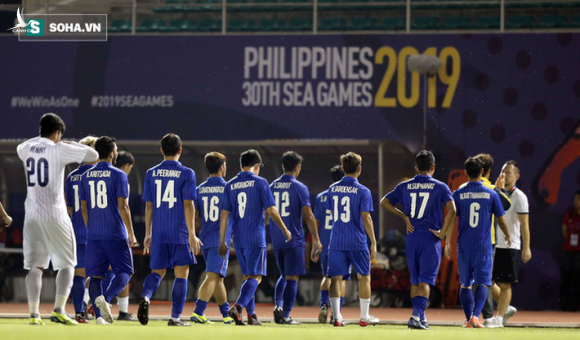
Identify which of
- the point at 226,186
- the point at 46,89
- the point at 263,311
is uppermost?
the point at 46,89

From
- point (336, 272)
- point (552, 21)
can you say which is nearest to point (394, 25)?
point (552, 21)

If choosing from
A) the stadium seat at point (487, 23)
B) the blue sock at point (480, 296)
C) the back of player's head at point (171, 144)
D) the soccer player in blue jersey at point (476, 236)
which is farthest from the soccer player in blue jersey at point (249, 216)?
the stadium seat at point (487, 23)

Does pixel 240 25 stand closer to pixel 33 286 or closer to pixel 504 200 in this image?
pixel 504 200

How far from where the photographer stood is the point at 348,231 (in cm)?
1227

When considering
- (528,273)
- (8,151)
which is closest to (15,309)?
(8,151)

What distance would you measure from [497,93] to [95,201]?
9.12 meters

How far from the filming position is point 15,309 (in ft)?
52.8

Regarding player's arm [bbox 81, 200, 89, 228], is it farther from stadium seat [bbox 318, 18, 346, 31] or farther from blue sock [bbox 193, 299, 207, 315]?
stadium seat [bbox 318, 18, 346, 31]

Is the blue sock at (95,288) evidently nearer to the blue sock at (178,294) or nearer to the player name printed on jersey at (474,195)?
the blue sock at (178,294)

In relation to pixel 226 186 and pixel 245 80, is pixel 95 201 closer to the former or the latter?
pixel 226 186

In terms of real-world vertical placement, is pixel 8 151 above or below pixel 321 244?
above

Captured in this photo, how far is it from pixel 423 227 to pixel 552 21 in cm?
845

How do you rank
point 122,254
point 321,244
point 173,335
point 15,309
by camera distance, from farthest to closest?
point 15,309 → point 321,244 → point 122,254 → point 173,335

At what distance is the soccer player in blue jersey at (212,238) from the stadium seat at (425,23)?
7.77 meters
